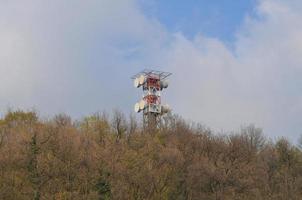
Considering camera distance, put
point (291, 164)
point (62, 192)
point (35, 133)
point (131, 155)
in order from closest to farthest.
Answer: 1. point (62, 192)
2. point (35, 133)
3. point (131, 155)
4. point (291, 164)

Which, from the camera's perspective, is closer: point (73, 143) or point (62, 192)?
point (62, 192)

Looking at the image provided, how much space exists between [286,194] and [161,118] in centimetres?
2185

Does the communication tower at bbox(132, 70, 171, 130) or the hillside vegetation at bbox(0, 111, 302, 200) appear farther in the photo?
the communication tower at bbox(132, 70, 171, 130)

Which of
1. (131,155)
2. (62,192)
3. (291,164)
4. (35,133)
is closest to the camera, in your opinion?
(62,192)

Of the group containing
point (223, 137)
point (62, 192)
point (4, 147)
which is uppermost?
Answer: point (223, 137)

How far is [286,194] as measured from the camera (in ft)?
199

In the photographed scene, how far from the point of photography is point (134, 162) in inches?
2276

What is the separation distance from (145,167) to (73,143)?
26.7 ft

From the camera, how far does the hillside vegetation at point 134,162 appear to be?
51.2m

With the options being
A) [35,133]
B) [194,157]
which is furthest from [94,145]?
[194,157]

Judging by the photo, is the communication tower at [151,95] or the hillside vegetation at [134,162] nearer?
the hillside vegetation at [134,162]

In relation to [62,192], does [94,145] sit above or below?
above

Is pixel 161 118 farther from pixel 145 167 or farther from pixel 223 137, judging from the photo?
pixel 145 167

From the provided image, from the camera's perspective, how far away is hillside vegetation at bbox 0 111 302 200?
51250mm
